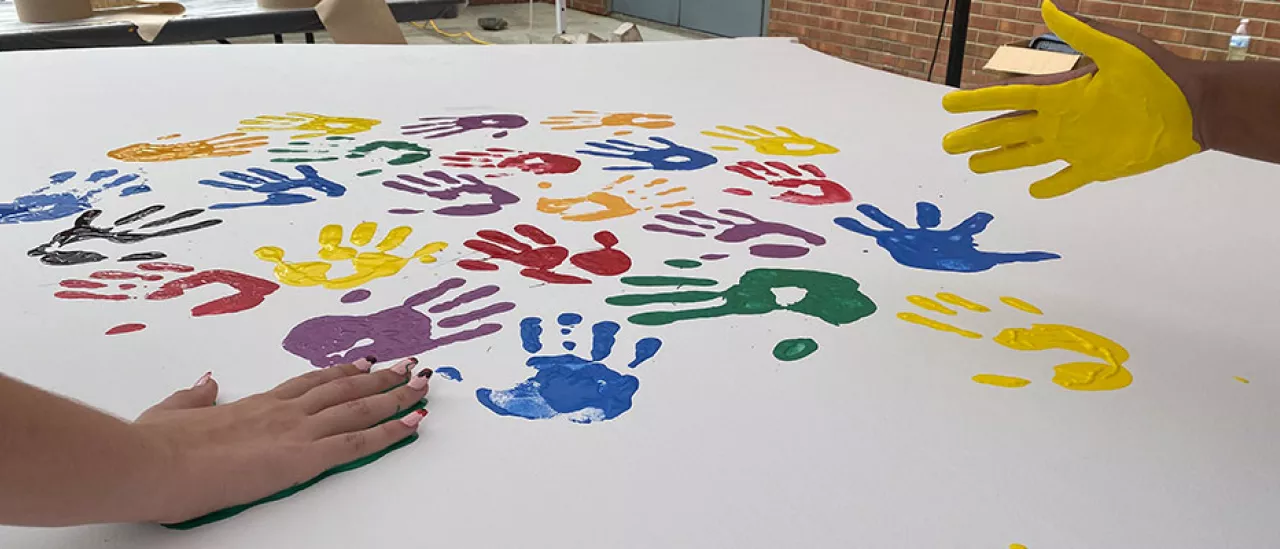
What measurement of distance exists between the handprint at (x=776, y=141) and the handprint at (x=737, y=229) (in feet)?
0.93

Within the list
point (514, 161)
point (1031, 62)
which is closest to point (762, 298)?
point (514, 161)

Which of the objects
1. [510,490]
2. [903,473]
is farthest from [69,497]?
[903,473]

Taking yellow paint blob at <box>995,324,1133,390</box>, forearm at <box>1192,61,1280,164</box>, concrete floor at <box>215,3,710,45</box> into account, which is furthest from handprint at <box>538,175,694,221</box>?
concrete floor at <box>215,3,710,45</box>

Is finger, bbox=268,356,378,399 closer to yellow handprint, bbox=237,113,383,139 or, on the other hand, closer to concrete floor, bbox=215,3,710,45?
yellow handprint, bbox=237,113,383,139

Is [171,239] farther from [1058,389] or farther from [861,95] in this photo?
[861,95]

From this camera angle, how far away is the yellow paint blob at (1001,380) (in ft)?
2.45

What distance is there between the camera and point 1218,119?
802 millimetres

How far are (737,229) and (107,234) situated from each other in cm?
74

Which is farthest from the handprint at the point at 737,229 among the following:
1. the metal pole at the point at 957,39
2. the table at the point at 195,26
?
the table at the point at 195,26

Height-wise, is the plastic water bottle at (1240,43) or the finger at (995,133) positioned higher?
the plastic water bottle at (1240,43)

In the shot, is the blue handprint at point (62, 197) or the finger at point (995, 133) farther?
the blue handprint at point (62, 197)

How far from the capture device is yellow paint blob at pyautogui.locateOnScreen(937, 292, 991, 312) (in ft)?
2.87

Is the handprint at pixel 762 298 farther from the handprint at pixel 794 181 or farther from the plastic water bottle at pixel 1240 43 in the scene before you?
the plastic water bottle at pixel 1240 43

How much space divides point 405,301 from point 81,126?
0.86m
